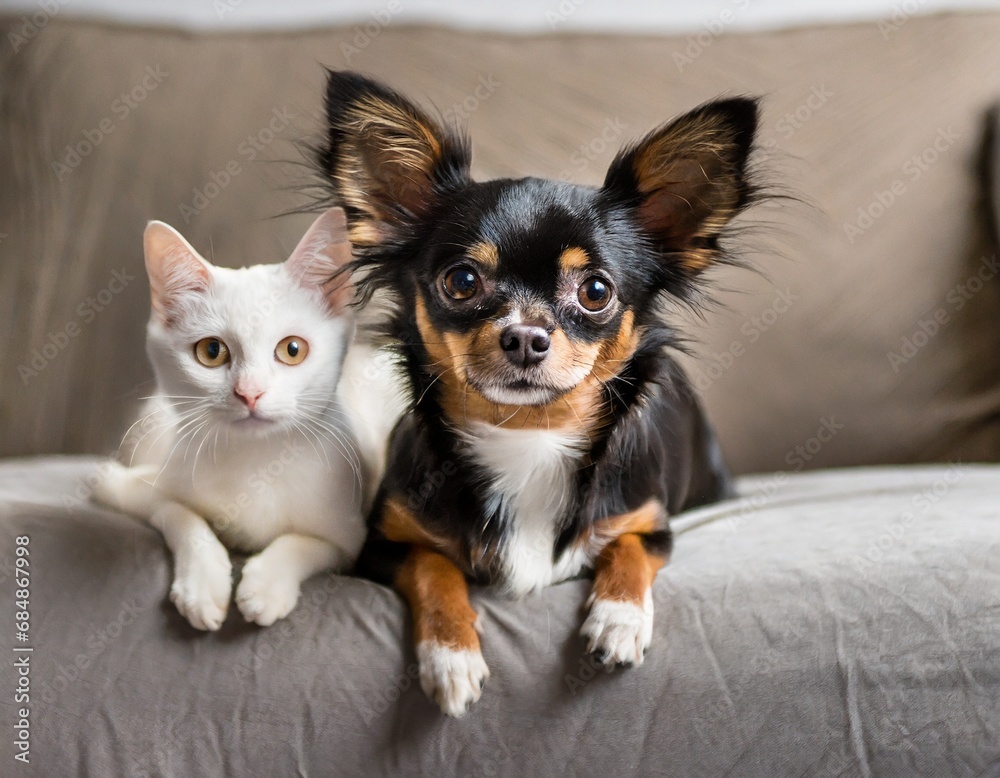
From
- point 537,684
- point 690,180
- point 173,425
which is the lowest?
point 537,684

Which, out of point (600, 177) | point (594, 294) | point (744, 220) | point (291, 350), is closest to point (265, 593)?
point (291, 350)

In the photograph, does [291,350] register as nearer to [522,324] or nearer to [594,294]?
[522,324]

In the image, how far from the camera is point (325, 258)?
1312 millimetres

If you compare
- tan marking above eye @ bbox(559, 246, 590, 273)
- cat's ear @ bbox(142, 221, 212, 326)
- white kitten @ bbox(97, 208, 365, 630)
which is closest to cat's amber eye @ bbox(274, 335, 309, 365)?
white kitten @ bbox(97, 208, 365, 630)

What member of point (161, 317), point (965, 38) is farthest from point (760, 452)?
point (161, 317)

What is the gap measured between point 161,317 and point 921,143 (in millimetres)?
1787

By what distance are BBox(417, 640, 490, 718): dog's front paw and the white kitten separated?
0.22 meters

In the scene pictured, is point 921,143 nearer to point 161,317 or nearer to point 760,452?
point 760,452

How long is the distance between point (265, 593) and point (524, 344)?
50 centimetres

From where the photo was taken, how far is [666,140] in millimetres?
1297

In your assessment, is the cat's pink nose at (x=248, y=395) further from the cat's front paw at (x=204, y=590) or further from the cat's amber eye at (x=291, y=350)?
the cat's front paw at (x=204, y=590)

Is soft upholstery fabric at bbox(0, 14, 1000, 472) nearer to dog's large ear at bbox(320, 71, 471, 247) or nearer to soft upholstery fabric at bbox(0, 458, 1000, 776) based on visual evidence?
dog's large ear at bbox(320, 71, 471, 247)

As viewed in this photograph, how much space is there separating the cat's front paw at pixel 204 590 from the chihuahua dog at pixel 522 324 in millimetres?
251

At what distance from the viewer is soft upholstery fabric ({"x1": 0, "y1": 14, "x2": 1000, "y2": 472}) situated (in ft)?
6.44
